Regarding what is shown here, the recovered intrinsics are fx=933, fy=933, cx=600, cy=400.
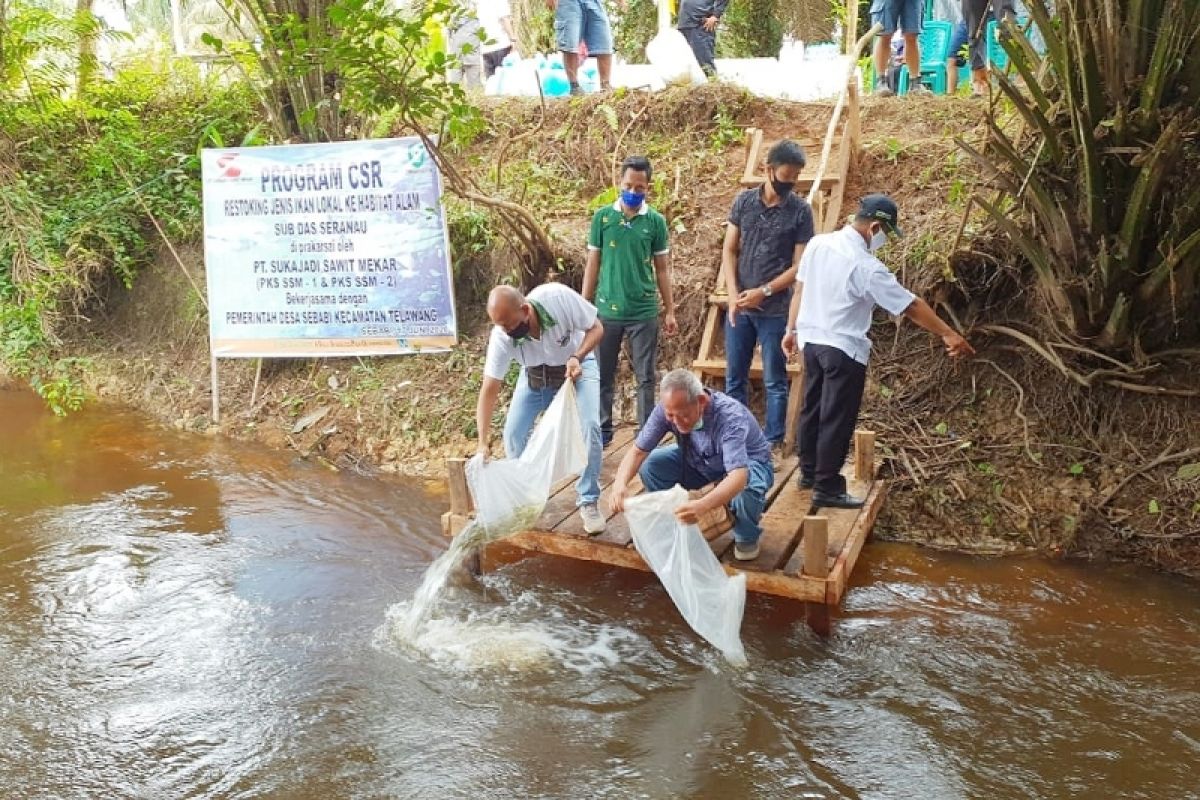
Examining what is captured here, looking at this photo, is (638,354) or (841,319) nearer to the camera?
(841,319)

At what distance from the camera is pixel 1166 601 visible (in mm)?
4512

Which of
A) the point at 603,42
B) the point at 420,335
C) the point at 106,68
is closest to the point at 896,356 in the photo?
the point at 420,335

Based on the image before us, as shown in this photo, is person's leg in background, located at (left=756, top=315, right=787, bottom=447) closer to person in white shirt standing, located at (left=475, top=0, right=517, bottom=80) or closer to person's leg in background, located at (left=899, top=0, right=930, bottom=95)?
person's leg in background, located at (left=899, top=0, right=930, bottom=95)

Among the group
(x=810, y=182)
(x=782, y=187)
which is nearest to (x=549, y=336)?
(x=782, y=187)

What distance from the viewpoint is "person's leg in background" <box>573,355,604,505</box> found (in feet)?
15.0

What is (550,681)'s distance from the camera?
3969 mm

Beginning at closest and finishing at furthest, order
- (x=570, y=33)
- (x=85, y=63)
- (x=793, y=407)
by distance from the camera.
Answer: (x=793, y=407) < (x=570, y=33) < (x=85, y=63)

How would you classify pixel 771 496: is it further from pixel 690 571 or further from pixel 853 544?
pixel 690 571

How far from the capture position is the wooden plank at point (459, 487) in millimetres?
4707

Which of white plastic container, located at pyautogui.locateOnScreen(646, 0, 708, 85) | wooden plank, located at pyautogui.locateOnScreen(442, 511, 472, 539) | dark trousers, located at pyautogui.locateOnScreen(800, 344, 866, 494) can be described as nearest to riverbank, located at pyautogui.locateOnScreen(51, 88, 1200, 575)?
white plastic container, located at pyautogui.locateOnScreen(646, 0, 708, 85)

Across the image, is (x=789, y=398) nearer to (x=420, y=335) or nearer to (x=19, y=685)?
(x=420, y=335)

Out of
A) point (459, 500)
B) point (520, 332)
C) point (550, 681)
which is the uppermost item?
point (520, 332)

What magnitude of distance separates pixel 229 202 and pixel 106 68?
4.55 meters

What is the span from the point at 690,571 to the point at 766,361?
1.77 meters
